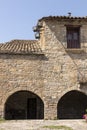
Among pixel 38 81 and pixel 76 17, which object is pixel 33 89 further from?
pixel 76 17

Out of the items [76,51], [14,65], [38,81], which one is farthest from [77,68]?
[14,65]

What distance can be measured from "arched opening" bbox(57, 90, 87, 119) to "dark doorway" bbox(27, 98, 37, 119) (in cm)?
158

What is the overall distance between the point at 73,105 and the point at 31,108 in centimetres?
278

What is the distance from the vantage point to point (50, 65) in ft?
60.9

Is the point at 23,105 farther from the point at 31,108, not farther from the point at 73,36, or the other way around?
the point at 73,36

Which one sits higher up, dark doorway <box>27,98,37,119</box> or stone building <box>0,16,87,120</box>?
stone building <box>0,16,87,120</box>

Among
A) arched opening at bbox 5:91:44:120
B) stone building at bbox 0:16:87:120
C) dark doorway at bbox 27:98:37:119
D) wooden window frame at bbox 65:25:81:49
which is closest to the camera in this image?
stone building at bbox 0:16:87:120

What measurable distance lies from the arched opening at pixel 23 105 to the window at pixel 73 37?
4236 millimetres

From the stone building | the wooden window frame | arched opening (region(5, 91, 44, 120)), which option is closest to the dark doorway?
arched opening (region(5, 91, 44, 120))

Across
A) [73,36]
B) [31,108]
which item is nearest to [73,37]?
[73,36]

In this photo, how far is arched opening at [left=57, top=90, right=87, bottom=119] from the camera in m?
20.5

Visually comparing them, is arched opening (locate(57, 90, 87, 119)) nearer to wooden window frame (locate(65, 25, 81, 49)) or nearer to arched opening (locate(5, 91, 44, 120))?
arched opening (locate(5, 91, 44, 120))

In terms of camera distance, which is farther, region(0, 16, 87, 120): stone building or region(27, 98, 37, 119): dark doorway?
region(27, 98, 37, 119): dark doorway

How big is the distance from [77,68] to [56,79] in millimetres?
1416
